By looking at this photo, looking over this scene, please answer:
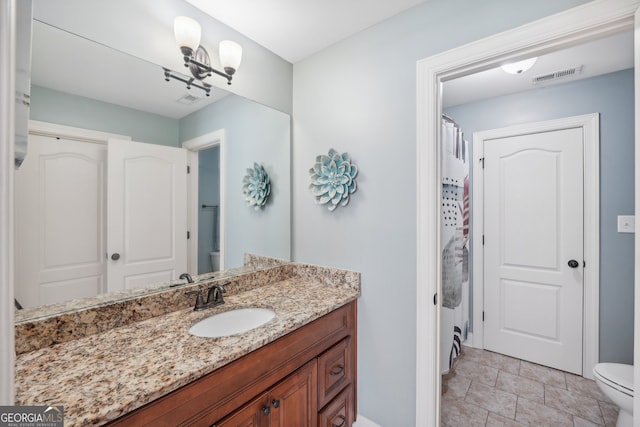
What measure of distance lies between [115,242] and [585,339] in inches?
132

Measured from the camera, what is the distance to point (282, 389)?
114 centimetres

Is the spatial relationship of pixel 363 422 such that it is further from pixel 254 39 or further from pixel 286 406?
pixel 254 39

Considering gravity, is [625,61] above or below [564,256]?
above

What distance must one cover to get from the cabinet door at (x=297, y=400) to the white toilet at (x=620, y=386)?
5.38 feet

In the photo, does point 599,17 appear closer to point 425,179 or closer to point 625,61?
point 425,179

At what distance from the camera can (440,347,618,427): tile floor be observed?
70.2 inches

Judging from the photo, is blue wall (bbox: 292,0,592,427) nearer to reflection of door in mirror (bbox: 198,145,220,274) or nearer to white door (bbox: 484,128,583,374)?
reflection of door in mirror (bbox: 198,145,220,274)

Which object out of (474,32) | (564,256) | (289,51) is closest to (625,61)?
(564,256)

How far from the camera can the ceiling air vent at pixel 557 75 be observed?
207 centimetres

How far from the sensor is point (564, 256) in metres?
2.31

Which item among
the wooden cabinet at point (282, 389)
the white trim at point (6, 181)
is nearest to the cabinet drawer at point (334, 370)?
the wooden cabinet at point (282, 389)

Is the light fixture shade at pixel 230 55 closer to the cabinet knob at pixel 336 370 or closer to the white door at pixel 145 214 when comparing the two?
the white door at pixel 145 214

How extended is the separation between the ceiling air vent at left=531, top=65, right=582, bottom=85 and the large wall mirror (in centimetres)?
208

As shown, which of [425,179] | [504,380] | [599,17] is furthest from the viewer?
[504,380]
